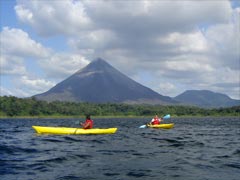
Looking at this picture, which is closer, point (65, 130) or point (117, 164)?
point (117, 164)

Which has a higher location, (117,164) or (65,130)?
(65,130)

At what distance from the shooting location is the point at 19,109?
183 metres

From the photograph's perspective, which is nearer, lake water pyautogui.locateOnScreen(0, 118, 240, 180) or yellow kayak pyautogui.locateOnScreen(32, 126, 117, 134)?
lake water pyautogui.locateOnScreen(0, 118, 240, 180)

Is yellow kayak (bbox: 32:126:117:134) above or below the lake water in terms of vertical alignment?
above

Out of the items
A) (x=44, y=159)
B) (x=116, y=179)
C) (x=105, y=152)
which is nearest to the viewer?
(x=116, y=179)

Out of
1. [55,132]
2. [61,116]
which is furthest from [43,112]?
[55,132]

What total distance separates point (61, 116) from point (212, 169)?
593 ft

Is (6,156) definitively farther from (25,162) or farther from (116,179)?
(116,179)

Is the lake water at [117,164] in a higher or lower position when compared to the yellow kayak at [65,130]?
lower

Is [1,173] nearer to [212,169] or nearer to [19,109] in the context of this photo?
[212,169]

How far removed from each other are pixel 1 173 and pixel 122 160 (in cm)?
771

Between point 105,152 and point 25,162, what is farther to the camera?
point 105,152

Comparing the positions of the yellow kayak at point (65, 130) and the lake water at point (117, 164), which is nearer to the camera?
the lake water at point (117, 164)

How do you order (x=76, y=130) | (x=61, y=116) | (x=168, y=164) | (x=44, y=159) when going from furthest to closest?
(x=61, y=116)
(x=76, y=130)
(x=44, y=159)
(x=168, y=164)
